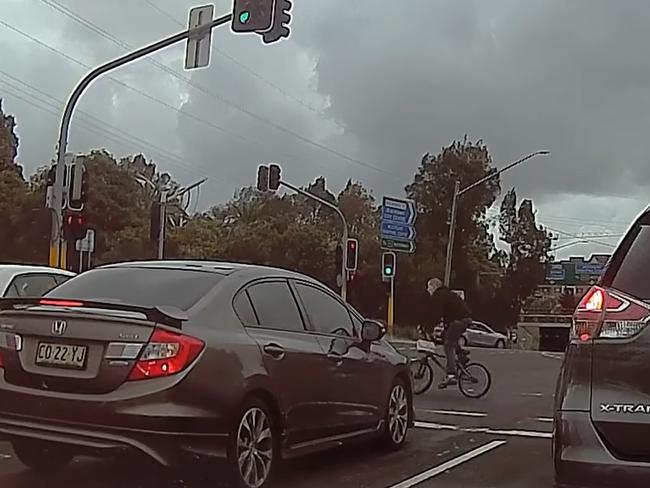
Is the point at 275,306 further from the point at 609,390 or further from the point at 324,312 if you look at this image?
the point at 609,390

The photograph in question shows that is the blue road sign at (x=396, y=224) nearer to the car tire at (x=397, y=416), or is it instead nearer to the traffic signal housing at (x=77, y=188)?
the traffic signal housing at (x=77, y=188)

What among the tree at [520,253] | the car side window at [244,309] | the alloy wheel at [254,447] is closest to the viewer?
the alloy wheel at [254,447]

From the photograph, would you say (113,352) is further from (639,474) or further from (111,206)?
(111,206)

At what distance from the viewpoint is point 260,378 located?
6.55m

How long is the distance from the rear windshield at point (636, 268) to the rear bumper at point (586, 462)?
0.58 metres

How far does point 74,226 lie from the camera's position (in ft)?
61.5

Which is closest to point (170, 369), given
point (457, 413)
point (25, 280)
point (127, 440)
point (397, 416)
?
point (127, 440)

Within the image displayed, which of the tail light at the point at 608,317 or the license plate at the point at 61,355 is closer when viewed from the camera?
the tail light at the point at 608,317

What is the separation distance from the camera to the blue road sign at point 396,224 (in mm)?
40875

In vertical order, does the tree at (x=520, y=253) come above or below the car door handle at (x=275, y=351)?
above

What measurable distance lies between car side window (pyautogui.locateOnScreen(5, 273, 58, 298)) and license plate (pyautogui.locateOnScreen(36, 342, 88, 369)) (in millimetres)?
3977

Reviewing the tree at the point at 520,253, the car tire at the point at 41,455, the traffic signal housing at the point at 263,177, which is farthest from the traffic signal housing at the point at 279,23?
the tree at the point at 520,253

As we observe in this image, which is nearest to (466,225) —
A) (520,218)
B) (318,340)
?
(520,218)

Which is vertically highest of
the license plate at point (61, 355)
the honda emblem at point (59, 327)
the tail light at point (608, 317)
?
the tail light at point (608, 317)
